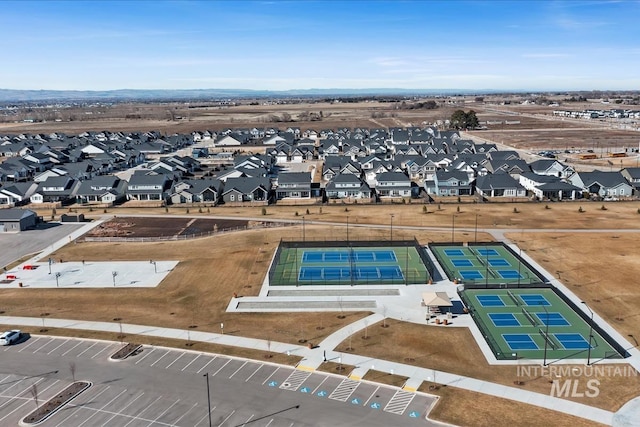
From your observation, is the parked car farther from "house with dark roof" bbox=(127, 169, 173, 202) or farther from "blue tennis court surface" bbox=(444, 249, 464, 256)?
"house with dark roof" bbox=(127, 169, 173, 202)

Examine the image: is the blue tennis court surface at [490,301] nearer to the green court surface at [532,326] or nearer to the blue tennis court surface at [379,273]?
the green court surface at [532,326]

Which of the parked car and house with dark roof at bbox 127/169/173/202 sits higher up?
house with dark roof at bbox 127/169/173/202

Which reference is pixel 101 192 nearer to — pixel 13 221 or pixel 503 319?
pixel 13 221

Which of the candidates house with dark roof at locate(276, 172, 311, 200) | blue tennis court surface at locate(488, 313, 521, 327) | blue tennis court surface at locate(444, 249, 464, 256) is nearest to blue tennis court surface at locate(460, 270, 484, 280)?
blue tennis court surface at locate(444, 249, 464, 256)

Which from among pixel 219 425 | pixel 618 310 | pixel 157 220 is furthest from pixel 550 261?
pixel 157 220

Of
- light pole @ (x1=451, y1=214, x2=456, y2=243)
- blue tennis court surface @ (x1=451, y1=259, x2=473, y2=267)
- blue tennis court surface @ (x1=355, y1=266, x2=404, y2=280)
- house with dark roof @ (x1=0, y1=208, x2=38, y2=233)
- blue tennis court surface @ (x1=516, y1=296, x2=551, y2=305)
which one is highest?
house with dark roof @ (x1=0, y1=208, x2=38, y2=233)

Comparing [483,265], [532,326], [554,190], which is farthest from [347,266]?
[554,190]
